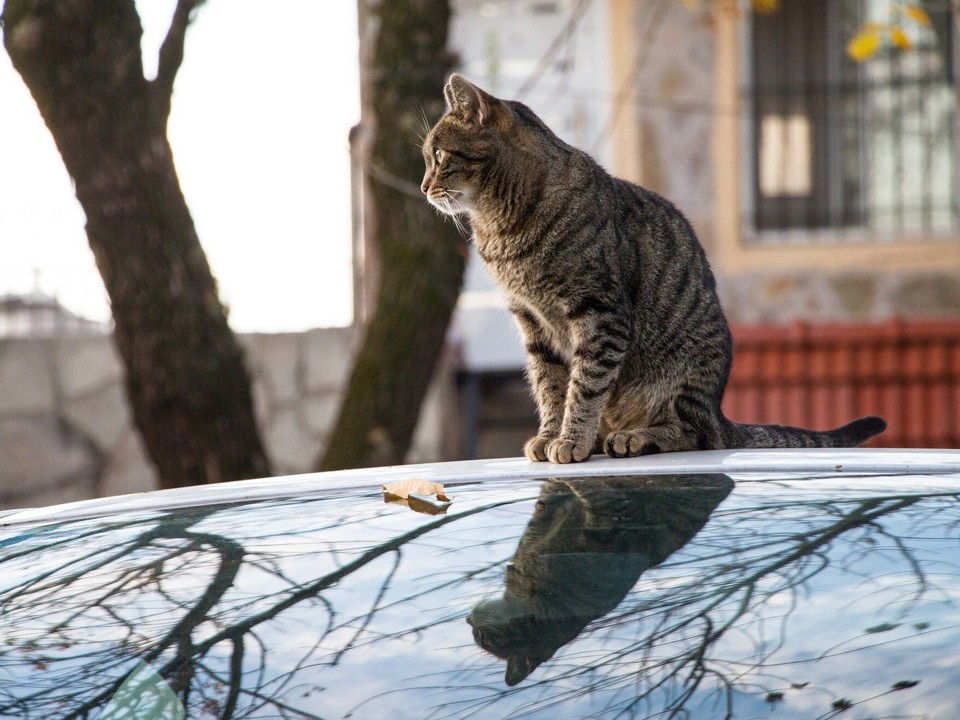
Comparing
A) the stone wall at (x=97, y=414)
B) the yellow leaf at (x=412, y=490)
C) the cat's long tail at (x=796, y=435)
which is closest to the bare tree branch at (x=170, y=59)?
the cat's long tail at (x=796, y=435)

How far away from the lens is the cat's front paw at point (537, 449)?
2763mm

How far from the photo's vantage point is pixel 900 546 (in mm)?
1501

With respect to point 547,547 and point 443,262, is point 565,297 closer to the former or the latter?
point 547,547

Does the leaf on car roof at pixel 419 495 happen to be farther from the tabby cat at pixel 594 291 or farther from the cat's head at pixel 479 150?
the cat's head at pixel 479 150

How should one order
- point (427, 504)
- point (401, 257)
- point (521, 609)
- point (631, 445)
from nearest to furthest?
point (521, 609) → point (427, 504) → point (631, 445) → point (401, 257)

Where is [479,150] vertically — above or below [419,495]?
above

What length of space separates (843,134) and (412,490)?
735cm

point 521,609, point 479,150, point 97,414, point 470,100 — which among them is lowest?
point 97,414

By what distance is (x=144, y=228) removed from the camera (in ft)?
14.2

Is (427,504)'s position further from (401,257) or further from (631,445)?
Answer: (401,257)

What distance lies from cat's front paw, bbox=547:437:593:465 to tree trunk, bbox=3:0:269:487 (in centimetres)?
211

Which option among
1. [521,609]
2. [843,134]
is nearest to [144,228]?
[521,609]

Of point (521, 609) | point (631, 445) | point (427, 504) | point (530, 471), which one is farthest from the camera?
point (631, 445)

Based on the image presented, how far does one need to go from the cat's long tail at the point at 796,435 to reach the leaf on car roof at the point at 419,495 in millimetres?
1218
